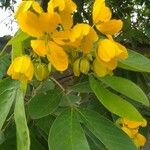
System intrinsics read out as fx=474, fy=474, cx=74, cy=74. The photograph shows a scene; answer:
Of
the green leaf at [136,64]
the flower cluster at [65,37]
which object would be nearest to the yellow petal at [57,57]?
the flower cluster at [65,37]

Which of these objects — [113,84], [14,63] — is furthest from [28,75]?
[113,84]

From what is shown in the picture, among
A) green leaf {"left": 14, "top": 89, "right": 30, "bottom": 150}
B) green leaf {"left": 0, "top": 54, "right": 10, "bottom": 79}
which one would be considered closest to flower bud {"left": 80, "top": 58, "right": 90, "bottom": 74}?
green leaf {"left": 14, "top": 89, "right": 30, "bottom": 150}

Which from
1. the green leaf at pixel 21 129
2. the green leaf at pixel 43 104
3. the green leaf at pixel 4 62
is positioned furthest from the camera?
the green leaf at pixel 4 62

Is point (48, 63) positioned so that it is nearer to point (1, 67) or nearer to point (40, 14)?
point (40, 14)

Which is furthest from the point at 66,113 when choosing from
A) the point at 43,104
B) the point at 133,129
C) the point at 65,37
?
the point at 133,129

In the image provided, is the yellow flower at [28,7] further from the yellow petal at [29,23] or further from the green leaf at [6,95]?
the green leaf at [6,95]

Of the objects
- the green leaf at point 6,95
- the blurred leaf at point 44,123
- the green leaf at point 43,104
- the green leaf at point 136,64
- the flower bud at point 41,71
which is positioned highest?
the flower bud at point 41,71
